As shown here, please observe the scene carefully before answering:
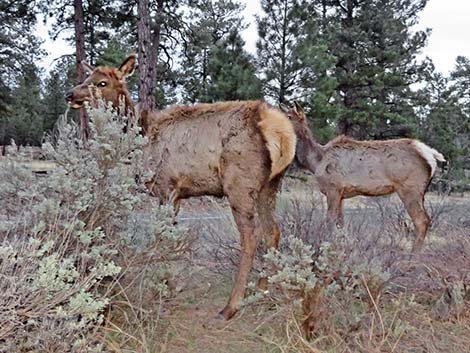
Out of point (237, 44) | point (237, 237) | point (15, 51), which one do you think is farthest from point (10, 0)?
point (237, 237)

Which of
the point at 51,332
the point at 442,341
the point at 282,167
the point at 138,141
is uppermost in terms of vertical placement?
the point at 138,141

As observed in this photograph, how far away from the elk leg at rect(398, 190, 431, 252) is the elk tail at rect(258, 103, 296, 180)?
4189mm

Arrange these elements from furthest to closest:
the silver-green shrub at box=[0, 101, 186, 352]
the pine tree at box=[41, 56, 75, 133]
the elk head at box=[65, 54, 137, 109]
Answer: the pine tree at box=[41, 56, 75, 133] < the elk head at box=[65, 54, 137, 109] < the silver-green shrub at box=[0, 101, 186, 352]

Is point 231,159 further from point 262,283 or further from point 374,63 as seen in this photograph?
point 374,63

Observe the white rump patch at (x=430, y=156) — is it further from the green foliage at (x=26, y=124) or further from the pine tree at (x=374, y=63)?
the green foliage at (x=26, y=124)

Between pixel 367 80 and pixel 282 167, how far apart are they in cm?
2203

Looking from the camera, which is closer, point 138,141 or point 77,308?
point 77,308

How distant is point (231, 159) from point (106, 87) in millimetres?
1933

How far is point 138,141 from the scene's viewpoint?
4.04m

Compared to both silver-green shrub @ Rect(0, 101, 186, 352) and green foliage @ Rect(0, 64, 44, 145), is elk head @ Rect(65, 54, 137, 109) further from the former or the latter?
green foliage @ Rect(0, 64, 44, 145)

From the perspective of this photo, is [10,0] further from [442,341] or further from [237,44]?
[442,341]

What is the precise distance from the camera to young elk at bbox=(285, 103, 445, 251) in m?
8.95

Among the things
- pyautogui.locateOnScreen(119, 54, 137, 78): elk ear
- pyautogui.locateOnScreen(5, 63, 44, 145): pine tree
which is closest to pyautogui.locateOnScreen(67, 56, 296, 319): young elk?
pyautogui.locateOnScreen(119, 54, 137, 78): elk ear

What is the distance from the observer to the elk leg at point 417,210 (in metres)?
8.55
